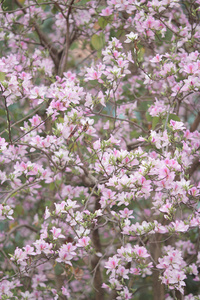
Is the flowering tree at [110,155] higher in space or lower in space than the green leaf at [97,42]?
lower

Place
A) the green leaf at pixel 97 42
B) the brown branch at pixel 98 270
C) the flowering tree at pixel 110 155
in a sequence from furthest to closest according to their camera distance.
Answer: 1. the brown branch at pixel 98 270
2. the green leaf at pixel 97 42
3. the flowering tree at pixel 110 155

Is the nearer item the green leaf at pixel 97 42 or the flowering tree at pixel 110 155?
the flowering tree at pixel 110 155

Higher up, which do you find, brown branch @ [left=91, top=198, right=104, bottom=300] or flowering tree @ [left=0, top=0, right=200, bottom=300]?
flowering tree @ [left=0, top=0, right=200, bottom=300]

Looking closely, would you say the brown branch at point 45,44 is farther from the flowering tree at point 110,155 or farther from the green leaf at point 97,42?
the green leaf at point 97,42

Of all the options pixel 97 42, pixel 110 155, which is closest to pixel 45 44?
pixel 97 42

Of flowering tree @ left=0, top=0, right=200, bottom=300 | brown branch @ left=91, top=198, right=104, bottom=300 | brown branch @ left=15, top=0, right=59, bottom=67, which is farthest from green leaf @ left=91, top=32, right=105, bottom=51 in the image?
brown branch @ left=91, top=198, right=104, bottom=300

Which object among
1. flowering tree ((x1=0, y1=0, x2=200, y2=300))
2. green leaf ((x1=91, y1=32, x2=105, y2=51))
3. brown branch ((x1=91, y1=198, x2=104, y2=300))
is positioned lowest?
brown branch ((x1=91, y1=198, x2=104, y2=300))

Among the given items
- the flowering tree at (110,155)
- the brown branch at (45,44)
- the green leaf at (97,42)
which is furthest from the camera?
the brown branch at (45,44)

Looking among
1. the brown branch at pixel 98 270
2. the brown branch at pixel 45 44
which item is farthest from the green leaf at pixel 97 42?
the brown branch at pixel 98 270

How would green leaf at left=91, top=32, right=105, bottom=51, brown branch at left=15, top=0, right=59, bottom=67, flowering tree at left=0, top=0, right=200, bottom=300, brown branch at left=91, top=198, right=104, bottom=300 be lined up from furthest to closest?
1. brown branch at left=15, top=0, right=59, bottom=67
2. brown branch at left=91, top=198, right=104, bottom=300
3. green leaf at left=91, top=32, right=105, bottom=51
4. flowering tree at left=0, top=0, right=200, bottom=300

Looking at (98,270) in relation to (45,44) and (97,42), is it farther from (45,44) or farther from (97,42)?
(45,44)

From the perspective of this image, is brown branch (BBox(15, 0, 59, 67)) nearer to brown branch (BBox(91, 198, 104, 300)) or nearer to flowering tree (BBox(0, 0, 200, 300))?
flowering tree (BBox(0, 0, 200, 300))

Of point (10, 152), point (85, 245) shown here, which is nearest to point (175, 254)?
point (85, 245)

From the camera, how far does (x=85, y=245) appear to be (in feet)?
5.78
